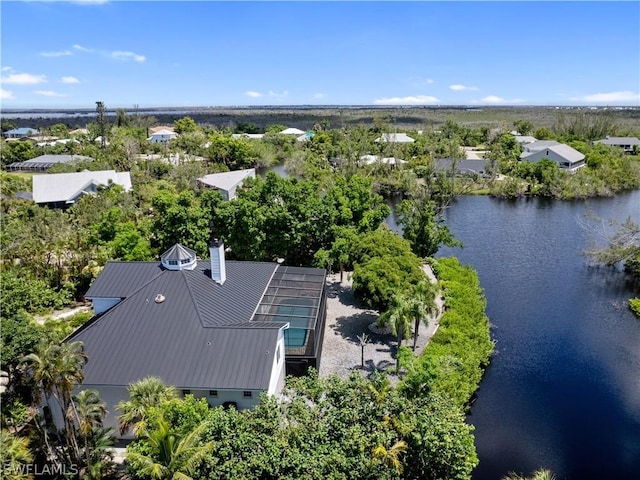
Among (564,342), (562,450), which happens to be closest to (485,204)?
(564,342)

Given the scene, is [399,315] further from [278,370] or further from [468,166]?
[468,166]

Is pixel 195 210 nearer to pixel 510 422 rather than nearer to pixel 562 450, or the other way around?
pixel 510 422

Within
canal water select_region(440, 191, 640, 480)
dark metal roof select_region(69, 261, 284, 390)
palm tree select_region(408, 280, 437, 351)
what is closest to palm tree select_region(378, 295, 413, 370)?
palm tree select_region(408, 280, 437, 351)

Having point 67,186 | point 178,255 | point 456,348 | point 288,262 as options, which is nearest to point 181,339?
Answer: point 178,255

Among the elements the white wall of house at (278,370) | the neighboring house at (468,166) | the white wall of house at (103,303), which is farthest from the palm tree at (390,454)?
the neighboring house at (468,166)

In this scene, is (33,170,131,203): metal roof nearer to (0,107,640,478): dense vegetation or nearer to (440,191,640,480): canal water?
(0,107,640,478): dense vegetation

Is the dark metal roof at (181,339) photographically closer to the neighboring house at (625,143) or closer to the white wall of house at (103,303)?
the white wall of house at (103,303)
